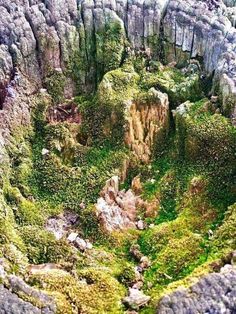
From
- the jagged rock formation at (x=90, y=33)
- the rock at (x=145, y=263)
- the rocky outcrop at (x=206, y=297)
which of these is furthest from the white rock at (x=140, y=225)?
the jagged rock formation at (x=90, y=33)

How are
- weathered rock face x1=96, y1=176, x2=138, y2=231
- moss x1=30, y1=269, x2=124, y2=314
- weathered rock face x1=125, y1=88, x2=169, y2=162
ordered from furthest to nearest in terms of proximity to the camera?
weathered rock face x1=125, y1=88, x2=169, y2=162, weathered rock face x1=96, y1=176, x2=138, y2=231, moss x1=30, y1=269, x2=124, y2=314

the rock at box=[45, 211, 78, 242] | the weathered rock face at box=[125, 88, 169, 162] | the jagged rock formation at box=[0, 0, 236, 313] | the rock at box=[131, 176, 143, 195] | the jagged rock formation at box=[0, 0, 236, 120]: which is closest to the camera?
the jagged rock formation at box=[0, 0, 236, 313]

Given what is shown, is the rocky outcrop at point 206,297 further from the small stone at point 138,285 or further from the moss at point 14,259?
the moss at point 14,259

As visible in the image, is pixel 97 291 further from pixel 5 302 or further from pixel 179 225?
pixel 179 225

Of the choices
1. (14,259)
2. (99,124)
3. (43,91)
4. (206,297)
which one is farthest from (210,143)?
(14,259)


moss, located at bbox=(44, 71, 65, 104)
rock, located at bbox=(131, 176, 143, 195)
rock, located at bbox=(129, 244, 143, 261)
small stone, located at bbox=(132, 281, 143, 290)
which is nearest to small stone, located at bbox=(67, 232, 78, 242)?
rock, located at bbox=(129, 244, 143, 261)

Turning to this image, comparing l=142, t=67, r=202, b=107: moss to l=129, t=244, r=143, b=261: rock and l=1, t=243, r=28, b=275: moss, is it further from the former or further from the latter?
l=1, t=243, r=28, b=275: moss

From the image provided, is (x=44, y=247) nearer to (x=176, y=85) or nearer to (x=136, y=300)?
(x=136, y=300)
